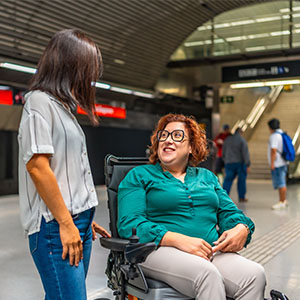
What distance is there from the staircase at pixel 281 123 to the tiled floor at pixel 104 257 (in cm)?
927

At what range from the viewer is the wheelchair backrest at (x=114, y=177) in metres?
2.22

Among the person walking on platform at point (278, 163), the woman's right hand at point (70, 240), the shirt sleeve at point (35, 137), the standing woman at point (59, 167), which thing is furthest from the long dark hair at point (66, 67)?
the person walking on platform at point (278, 163)

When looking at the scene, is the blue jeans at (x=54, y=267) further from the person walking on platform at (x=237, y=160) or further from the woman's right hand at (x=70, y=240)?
the person walking on platform at (x=237, y=160)

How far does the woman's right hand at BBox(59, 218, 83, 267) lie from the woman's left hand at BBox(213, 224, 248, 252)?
81 centimetres

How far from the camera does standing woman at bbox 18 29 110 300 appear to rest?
142cm

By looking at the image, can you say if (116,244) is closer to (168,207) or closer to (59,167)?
(168,207)

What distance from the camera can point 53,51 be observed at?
153cm

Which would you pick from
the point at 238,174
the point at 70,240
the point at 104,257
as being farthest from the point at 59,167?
the point at 238,174

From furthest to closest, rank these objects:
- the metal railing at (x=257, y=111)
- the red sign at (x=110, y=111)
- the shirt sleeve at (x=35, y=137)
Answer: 1. the metal railing at (x=257, y=111)
2. the red sign at (x=110, y=111)
3. the shirt sleeve at (x=35, y=137)

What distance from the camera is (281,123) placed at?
55.7ft

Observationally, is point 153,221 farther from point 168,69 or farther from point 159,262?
point 168,69

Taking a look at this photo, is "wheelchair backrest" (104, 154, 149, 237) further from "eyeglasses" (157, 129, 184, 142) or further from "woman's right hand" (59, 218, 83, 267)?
"woman's right hand" (59, 218, 83, 267)

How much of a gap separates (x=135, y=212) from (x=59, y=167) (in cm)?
70

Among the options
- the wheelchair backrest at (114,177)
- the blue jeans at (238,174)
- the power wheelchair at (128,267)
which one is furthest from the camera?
the blue jeans at (238,174)
